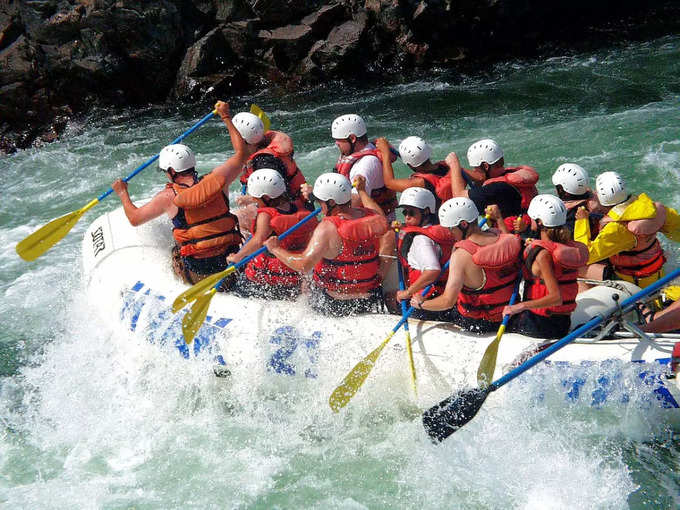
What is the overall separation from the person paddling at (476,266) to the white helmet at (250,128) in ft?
7.11

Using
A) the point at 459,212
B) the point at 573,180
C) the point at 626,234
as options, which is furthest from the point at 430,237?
the point at 626,234

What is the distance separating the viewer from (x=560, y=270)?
4301 mm

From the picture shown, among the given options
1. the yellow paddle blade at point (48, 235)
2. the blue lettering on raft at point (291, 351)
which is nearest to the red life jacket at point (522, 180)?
the blue lettering on raft at point (291, 351)

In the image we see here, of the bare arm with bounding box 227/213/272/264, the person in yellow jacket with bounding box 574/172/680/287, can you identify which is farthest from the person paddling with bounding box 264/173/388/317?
the person in yellow jacket with bounding box 574/172/680/287

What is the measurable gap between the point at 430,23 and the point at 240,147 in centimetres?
826

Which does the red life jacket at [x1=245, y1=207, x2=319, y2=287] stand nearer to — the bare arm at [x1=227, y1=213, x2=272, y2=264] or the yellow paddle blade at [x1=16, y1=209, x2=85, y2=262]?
the bare arm at [x1=227, y1=213, x2=272, y2=264]

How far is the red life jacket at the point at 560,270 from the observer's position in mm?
4227

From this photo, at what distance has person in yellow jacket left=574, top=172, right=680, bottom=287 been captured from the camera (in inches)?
192

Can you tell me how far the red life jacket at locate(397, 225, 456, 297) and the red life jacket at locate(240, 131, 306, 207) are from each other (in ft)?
4.39

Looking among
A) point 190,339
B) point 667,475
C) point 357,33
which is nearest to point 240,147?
point 190,339

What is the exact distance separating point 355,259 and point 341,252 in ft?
0.35

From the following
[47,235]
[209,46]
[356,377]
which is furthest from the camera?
[209,46]

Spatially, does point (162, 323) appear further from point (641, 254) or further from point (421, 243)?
point (641, 254)

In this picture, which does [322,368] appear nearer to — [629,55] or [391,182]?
[391,182]
